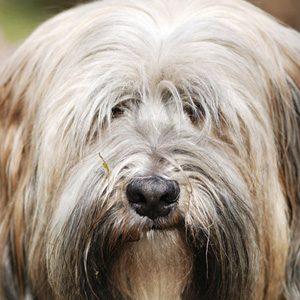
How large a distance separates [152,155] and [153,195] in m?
0.20

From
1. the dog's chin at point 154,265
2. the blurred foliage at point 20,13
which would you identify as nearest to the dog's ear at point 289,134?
the dog's chin at point 154,265

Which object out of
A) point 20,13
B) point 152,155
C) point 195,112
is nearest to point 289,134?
point 195,112

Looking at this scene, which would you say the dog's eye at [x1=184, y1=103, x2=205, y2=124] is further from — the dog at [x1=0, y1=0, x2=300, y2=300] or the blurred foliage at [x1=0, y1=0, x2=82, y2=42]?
the blurred foliage at [x1=0, y1=0, x2=82, y2=42]

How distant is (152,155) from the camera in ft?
8.86

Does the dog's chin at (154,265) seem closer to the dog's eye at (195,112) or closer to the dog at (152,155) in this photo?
the dog at (152,155)

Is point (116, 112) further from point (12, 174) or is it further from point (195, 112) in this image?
point (12, 174)

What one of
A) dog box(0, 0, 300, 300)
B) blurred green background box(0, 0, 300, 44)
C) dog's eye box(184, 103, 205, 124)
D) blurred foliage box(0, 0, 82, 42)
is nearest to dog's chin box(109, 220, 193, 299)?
dog box(0, 0, 300, 300)

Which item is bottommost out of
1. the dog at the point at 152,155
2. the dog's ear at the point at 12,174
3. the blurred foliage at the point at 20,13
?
the blurred foliage at the point at 20,13

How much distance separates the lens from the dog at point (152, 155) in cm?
266

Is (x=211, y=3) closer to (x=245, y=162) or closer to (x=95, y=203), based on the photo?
(x=245, y=162)

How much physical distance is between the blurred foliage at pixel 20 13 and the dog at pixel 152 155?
248cm

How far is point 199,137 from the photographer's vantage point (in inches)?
113

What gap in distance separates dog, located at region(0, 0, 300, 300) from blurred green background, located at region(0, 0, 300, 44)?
193cm

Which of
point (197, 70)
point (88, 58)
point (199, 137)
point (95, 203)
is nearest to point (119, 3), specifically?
point (88, 58)
